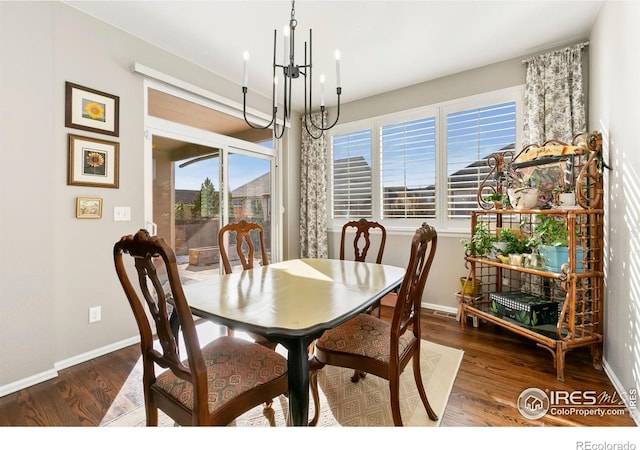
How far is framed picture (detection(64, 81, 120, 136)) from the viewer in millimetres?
2164

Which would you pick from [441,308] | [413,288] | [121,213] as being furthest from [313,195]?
[413,288]

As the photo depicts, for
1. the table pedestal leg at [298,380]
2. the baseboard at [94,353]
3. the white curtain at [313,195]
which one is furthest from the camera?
the white curtain at [313,195]

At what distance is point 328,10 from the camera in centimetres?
217

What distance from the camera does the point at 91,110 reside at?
227 cm

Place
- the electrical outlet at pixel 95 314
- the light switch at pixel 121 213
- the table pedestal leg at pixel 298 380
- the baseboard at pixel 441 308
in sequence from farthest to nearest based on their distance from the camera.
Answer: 1. the baseboard at pixel 441 308
2. the light switch at pixel 121 213
3. the electrical outlet at pixel 95 314
4. the table pedestal leg at pixel 298 380

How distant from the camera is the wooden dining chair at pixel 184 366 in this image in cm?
101

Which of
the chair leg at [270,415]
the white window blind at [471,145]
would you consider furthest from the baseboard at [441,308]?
the chair leg at [270,415]

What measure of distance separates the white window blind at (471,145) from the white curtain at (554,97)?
22 centimetres

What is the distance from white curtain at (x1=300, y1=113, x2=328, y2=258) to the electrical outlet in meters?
2.45

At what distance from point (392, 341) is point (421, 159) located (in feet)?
8.52

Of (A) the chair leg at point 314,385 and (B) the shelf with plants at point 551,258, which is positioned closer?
(A) the chair leg at point 314,385

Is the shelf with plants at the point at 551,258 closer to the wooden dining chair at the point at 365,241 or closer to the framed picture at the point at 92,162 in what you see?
the wooden dining chair at the point at 365,241

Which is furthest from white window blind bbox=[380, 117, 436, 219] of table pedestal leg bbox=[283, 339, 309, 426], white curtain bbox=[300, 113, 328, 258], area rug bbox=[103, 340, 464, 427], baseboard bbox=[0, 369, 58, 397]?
baseboard bbox=[0, 369, 58, 397]
